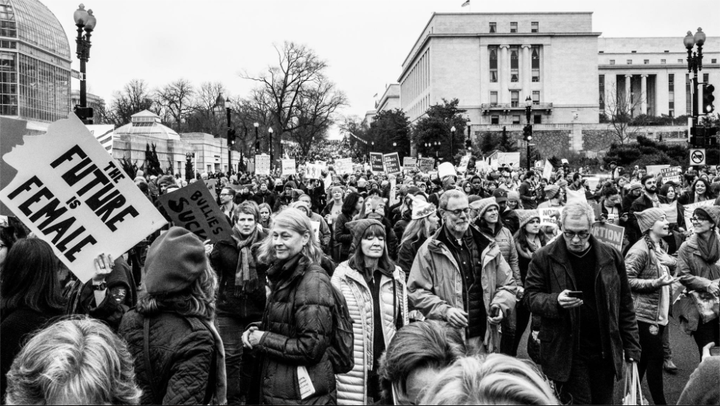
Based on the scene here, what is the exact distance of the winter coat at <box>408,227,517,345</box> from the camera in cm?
508

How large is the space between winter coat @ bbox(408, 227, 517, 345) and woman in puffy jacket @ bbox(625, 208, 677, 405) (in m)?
1.38

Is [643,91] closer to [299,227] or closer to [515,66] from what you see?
[515,66]

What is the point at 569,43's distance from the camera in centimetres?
9475

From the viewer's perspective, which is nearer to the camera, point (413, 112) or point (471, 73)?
point (471, 73)

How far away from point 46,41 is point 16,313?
5649 cm

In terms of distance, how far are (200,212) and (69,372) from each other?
4.05 m

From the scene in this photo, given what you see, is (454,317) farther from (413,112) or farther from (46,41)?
(413,112)

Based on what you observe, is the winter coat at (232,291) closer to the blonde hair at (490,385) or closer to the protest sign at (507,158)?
the blonde hair at (490,385)

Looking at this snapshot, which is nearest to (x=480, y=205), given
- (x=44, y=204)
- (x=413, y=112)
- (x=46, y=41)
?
(x=44, y=204)

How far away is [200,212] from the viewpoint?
20.6ft

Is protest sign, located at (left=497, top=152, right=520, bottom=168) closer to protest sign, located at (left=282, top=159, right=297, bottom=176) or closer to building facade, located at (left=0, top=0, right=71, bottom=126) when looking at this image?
protest sign, located at (left=282, top=159, right=297, bottom=176)

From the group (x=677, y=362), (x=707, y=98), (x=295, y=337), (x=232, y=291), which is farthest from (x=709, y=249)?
(x=707, y=98)

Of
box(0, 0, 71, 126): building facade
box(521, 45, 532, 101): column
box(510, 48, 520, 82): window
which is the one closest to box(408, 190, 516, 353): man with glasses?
box(0, 0, 71, 126): building facade

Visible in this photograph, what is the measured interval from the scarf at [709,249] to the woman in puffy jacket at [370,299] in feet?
9.93
